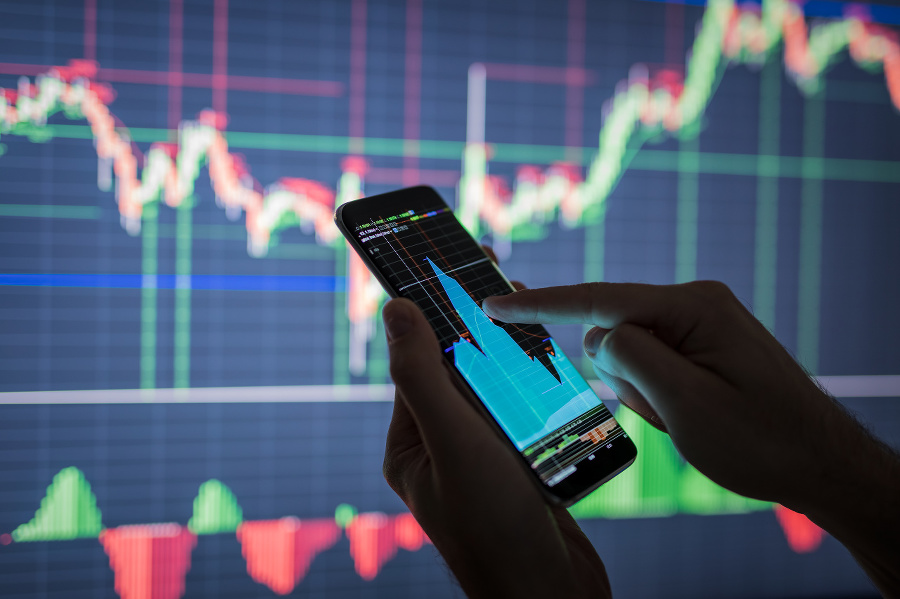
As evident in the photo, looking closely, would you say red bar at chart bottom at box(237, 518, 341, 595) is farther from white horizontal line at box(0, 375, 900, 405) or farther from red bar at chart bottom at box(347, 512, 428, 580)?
white horizontal line at box(0, 375, 900, 405)

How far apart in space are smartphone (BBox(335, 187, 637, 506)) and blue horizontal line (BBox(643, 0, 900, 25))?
715 millimetres

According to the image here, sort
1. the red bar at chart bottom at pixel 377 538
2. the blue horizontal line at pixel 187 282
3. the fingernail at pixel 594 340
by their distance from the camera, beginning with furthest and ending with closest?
the red bar at chart bottom at pixel 377 538 < the blue horizontal line at pixel 187 282 < the fingernail at pixel 594 340

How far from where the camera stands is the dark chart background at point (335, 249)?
2.60 feet

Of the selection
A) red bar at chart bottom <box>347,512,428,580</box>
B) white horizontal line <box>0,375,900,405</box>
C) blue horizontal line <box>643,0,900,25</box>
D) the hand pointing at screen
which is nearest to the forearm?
the hand pointing at screen

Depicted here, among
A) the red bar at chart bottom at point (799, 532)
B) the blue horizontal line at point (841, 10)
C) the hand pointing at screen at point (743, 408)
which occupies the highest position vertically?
the blue horizontal line at point (841, 10)

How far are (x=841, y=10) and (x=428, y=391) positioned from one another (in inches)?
42.8

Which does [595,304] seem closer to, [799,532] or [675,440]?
[675,440]

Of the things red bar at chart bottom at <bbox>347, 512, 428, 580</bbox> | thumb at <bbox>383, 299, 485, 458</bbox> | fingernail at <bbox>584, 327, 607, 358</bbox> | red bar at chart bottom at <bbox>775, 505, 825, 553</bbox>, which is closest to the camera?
thumb at <bbox>383, 299, 485, 458</bbox>

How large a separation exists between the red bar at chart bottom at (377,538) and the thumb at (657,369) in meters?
0.56

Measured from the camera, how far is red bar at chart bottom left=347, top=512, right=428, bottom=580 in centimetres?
90

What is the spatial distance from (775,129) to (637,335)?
735 millimetres

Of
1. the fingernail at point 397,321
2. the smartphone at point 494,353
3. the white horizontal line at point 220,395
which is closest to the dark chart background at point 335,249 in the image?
the white horizontal line at point 220,395

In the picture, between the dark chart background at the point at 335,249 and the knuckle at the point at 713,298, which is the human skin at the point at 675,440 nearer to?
the knuckle at the point at 713,298

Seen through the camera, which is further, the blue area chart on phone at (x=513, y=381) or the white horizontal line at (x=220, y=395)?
the white horizontal line at (x=220, y=395)
